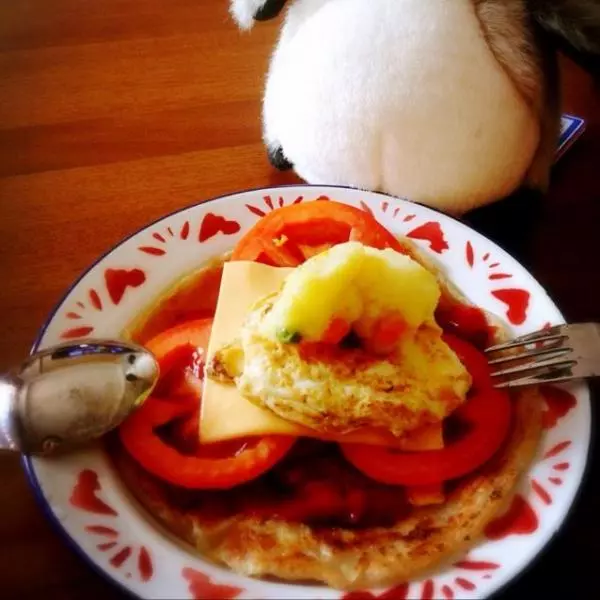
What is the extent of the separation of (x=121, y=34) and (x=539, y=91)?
0.92 metres

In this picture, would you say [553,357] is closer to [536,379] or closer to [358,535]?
[536,379]

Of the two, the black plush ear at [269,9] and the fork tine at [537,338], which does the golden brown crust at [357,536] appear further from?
the black plush ear at [269,9]

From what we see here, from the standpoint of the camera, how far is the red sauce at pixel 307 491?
0.93 meters

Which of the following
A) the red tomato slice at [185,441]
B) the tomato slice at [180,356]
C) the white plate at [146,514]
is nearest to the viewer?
the white plate at [146,514]

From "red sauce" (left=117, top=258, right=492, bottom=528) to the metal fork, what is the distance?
0.10 metres

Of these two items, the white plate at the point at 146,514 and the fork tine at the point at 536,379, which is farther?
the fork tine at the point at 536,379

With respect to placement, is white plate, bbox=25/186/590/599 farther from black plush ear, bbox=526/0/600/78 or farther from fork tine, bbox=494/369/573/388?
black plush ear, bbox=526/0/600/78

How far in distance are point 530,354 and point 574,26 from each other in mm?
398

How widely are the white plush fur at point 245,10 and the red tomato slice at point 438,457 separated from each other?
593 millimetres

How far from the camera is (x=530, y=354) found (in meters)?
0.97

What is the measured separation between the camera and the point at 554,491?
0.86m

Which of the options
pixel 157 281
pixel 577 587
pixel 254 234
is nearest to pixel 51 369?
pixel 157 281

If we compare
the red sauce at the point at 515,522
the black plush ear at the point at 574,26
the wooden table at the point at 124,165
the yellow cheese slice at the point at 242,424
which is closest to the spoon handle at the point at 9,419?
the wooden table at the point at 124,165

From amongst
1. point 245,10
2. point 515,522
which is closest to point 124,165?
point 245,10
